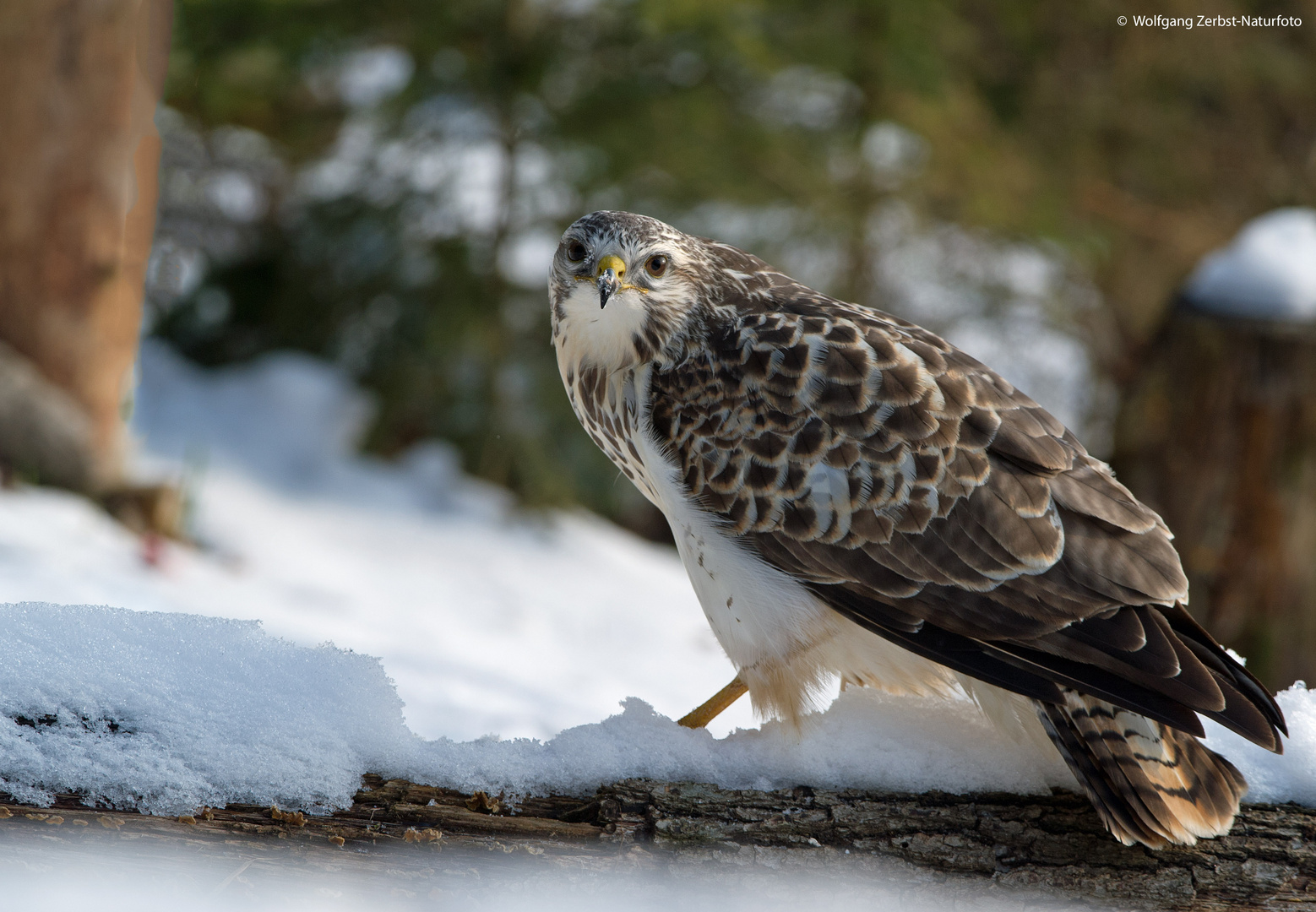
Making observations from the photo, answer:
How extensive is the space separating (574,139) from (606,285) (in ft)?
15.2

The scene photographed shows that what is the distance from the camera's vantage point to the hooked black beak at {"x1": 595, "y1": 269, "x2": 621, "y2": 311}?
273 cm

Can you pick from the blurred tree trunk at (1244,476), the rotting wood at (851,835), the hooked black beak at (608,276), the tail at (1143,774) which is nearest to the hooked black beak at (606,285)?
the hooked black beak at (608,276)

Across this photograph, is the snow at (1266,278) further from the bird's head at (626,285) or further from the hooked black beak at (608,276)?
the hooked black beak at (608,276)

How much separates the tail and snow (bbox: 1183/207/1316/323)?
3.30 m

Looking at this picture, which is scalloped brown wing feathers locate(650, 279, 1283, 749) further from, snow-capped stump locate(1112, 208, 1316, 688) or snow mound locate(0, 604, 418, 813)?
snow-capped stump locate(1112, 208, 1316, 688)

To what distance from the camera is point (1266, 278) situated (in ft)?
16.5

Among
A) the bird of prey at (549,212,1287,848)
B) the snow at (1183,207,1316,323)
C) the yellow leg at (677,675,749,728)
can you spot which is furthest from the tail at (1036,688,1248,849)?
the snow at (1183,207,1316,323)

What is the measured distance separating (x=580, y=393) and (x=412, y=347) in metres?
4.49

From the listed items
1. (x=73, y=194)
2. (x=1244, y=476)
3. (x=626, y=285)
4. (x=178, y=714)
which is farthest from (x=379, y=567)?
(x=1244, y=476)

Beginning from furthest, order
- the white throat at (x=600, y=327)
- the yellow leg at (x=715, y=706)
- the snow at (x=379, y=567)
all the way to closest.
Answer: the snow at (x=379, y=567), the white throat at (x=600, y=327), the yellow leg at (x=715, y=706)

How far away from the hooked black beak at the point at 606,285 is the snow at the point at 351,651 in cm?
101

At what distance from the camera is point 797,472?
8.62ft

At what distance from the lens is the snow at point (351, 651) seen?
217 cm

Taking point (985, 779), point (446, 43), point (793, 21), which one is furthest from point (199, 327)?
point (985, 779)
